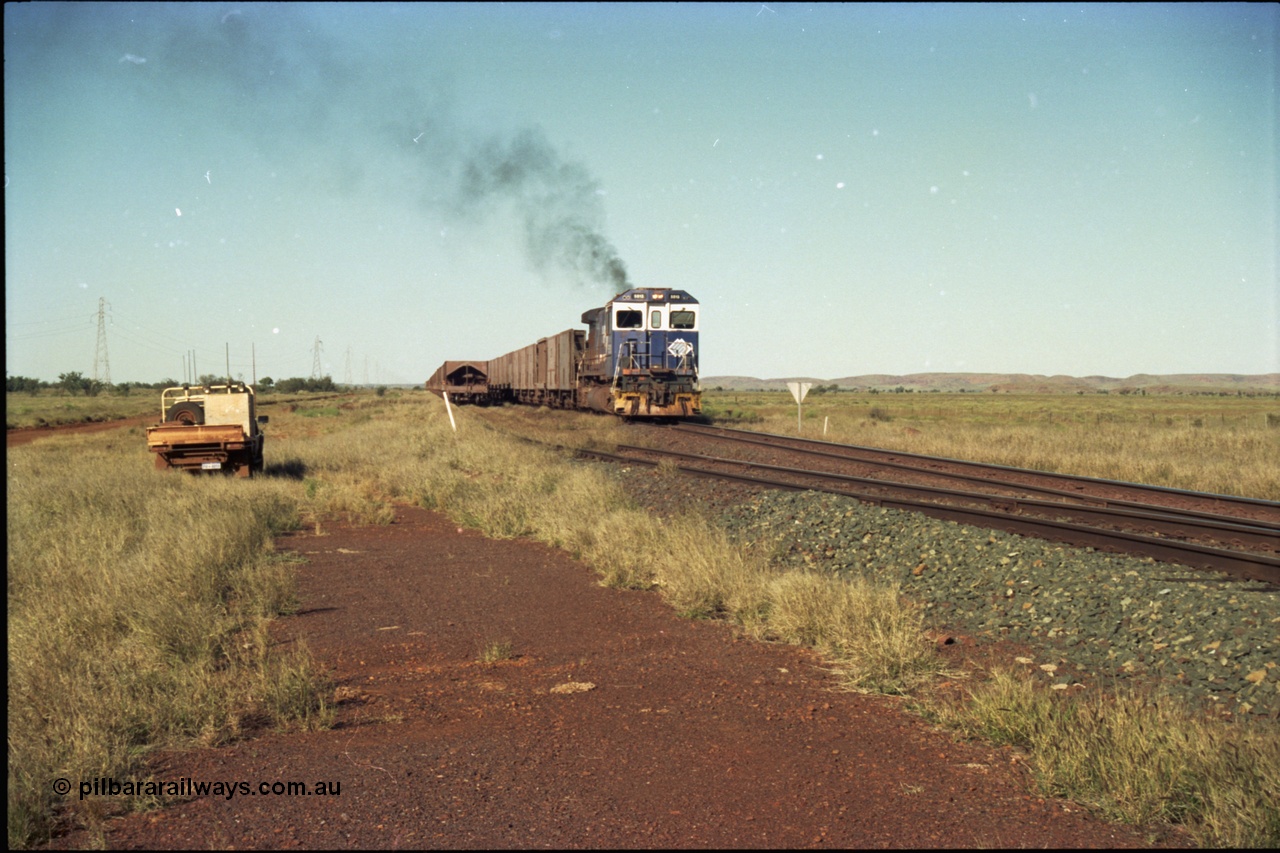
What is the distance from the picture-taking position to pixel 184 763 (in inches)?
180

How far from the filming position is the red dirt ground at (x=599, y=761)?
3.85 m

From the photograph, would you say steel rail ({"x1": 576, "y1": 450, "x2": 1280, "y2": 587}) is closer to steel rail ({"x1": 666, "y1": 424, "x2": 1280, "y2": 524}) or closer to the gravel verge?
the gravel verge

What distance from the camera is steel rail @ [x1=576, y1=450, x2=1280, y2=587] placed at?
7.64m

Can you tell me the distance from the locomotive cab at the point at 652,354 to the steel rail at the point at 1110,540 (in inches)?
573

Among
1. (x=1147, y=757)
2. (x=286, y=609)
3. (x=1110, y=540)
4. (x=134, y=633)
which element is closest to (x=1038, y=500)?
(x=1110, y=540)

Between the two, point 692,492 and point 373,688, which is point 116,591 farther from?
point 692,492

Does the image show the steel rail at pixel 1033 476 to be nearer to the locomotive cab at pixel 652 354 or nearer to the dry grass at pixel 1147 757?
the locomotive cab at pixel 652 354

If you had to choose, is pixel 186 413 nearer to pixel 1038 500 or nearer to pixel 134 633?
pixel 134 633

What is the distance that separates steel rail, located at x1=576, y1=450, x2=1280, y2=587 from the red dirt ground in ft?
13.6

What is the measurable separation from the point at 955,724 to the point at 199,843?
13.5ft

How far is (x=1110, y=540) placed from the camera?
29.0ft

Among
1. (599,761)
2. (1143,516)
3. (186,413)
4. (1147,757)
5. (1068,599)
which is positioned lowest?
(599,761)

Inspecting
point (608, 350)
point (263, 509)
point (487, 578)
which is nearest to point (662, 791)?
point (487, 578)

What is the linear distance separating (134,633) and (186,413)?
11.0 meters
